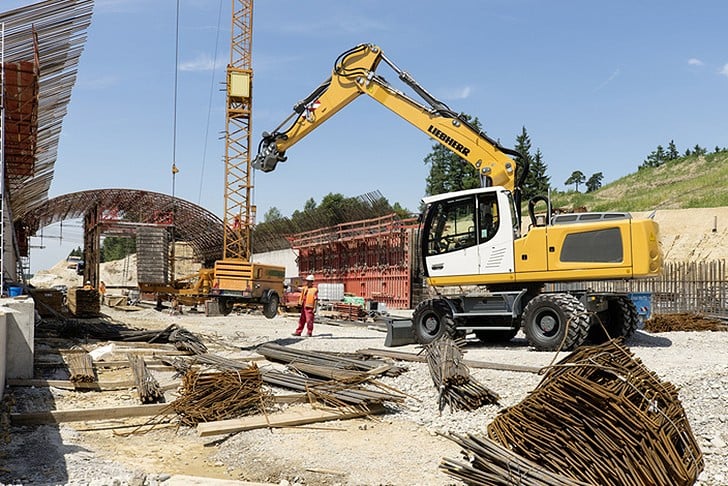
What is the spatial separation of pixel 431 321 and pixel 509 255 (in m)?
2.21

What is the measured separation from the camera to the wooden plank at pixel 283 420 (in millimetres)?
7121

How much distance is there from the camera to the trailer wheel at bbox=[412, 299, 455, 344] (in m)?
12.6

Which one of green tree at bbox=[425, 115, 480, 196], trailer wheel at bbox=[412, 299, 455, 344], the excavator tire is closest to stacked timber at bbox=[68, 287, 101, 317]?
trailer wheel at bbox=[412, 299, 455, 344]

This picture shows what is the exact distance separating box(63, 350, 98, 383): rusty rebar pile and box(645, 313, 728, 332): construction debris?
45.6 feet

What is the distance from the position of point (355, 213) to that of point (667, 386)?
95.6ft

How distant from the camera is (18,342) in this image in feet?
30.6

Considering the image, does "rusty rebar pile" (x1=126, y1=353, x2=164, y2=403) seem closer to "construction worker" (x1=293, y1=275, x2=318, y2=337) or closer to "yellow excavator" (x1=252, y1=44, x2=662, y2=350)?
"yellow excavator" (x1=252, y1=44, x2=662, y2=350)

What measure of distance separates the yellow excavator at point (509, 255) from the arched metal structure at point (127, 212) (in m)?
28.8

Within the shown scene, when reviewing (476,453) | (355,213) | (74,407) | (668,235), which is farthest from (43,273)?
(476,453)

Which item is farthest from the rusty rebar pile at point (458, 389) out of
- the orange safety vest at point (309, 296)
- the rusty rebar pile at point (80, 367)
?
the orange safety vest at point (309, 296)

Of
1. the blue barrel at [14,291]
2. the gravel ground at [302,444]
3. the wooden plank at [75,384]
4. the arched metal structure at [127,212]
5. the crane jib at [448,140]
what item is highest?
the arched metal structure at [127,212]

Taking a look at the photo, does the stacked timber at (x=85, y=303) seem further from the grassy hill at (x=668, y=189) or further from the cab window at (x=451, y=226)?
the grassy hill at (x=668, y=189)

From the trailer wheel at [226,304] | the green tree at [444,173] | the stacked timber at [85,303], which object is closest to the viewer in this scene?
the trailer wheel at [226,304]

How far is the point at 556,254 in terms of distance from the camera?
38.0ft
